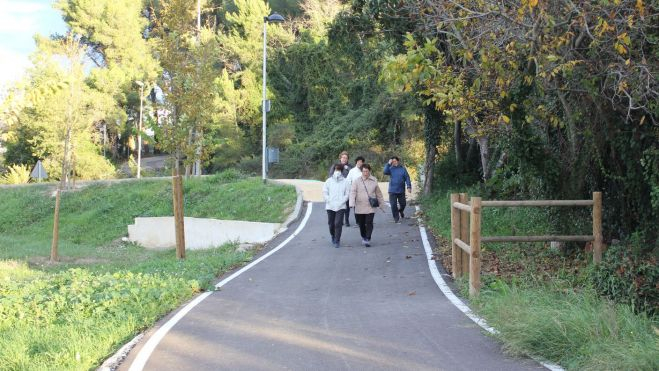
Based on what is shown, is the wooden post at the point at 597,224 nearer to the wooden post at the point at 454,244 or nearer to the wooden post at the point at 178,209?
the wooden post at the point at 454,244

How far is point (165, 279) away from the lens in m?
10.3

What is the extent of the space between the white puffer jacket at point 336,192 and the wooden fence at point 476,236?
15.1ft

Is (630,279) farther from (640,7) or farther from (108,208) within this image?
(108,208)

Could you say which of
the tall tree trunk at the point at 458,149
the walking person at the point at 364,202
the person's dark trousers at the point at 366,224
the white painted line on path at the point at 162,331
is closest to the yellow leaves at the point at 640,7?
the white painted line on path at the point at 162,331

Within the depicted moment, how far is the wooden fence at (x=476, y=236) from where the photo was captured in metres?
8.35

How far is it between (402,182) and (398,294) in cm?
864

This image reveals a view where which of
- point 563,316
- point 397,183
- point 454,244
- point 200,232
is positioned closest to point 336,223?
point 397,183

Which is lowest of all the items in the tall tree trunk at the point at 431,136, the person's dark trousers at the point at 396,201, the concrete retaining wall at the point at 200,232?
the concrete retaining wall at the point at 200,232

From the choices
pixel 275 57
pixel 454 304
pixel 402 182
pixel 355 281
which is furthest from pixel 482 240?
pixel 275 57

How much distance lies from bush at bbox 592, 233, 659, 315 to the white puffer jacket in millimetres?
6775

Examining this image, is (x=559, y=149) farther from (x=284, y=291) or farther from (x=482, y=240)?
(x=284, y=291)

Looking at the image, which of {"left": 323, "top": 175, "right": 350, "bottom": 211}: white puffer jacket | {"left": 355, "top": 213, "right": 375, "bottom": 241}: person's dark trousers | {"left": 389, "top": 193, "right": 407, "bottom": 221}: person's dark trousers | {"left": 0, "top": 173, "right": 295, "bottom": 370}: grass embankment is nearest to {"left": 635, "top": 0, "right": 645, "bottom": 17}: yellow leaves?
{"left": 0, "top": 173, "right": 295, "bottom": 370}: grass embankment

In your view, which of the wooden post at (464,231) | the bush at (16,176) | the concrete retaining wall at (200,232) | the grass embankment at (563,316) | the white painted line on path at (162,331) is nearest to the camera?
the grass embankment at (563,316)

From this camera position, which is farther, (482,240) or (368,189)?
(368,189)
